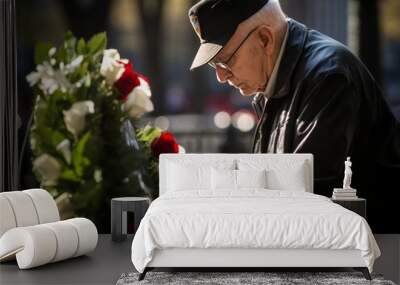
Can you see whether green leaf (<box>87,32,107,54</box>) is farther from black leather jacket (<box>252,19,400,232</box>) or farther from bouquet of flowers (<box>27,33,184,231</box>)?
black leather jacket (<box>252,19,400,232</box>)

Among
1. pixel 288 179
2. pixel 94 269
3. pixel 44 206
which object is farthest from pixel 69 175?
pixel 288 179

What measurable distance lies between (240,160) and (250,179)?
0.37 m

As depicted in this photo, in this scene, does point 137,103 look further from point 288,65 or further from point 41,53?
point 288,65

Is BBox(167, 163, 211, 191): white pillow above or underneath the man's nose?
underneath

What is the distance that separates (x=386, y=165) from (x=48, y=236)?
2.71 metres

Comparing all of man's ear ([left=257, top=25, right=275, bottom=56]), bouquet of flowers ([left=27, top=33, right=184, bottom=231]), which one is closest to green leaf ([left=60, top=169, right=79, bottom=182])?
bouquet of flowers ([left=27, top=33, right=184, bottom=231])

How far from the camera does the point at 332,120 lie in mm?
5863

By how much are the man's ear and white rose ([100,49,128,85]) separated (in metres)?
1.12

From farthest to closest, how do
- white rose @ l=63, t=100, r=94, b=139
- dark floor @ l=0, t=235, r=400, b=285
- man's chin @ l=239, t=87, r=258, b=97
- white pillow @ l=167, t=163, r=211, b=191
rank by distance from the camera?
man's chin @ l=239, t=87, r=258, b=97 < white pillow @ l=167, t=163, r=211, b=191 < white rose @ l=63, t=100, r=94, b=139 < dark floor @ l=0, t=235, r=400, b=285

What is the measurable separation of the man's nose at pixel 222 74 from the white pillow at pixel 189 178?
0.78m

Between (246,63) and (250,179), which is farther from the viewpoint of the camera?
(246,63)

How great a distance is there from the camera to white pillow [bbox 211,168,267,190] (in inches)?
228

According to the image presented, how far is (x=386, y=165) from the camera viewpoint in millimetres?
6102

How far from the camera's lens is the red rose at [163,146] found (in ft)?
20.1
